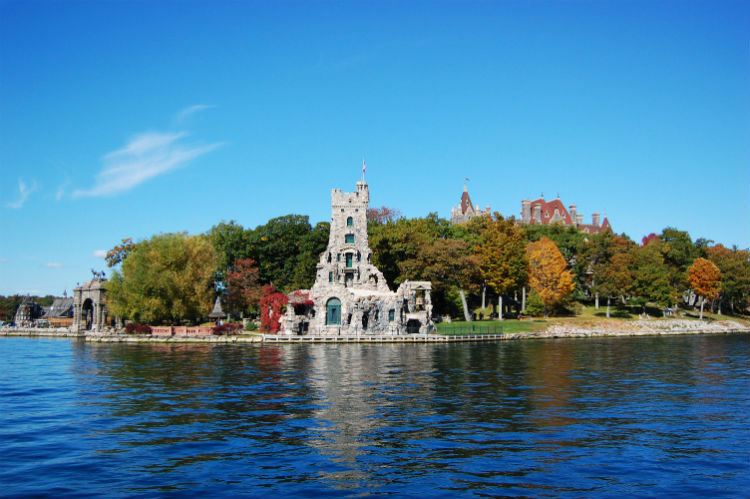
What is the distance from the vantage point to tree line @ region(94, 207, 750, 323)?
6875 cm

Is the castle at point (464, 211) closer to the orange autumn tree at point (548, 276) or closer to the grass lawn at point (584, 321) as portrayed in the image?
the grass lawn at point (584, 321)

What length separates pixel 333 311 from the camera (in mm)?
65125

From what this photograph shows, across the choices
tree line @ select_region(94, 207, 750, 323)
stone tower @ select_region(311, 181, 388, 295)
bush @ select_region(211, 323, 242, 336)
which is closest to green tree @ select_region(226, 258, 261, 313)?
tree line @ select_region(94, 207, 750, 323)

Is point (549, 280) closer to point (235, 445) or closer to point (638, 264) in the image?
point (638, 264)

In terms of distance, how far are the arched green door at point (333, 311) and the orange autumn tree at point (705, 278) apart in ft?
184

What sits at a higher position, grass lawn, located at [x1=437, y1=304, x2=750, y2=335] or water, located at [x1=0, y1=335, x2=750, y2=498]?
grass lawn, located at [x1=437, y1=304, x2=750, y2=335]

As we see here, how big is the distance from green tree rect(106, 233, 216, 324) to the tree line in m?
0.13

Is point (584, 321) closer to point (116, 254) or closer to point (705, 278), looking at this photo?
point (705, 278)

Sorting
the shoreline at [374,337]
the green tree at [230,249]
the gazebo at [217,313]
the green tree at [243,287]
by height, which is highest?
the green tree at [230,249]

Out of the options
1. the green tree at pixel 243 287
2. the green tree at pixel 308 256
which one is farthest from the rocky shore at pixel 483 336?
the green tree at pixel 308 256

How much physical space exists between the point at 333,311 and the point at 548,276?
3238 cm

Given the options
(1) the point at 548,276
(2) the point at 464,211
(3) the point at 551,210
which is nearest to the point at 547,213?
(3) the point at 551,210

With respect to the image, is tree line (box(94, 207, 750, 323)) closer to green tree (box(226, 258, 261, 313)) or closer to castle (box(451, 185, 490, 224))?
green tree (box(226, 258, 261, 313))

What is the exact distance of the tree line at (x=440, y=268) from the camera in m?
68.8
